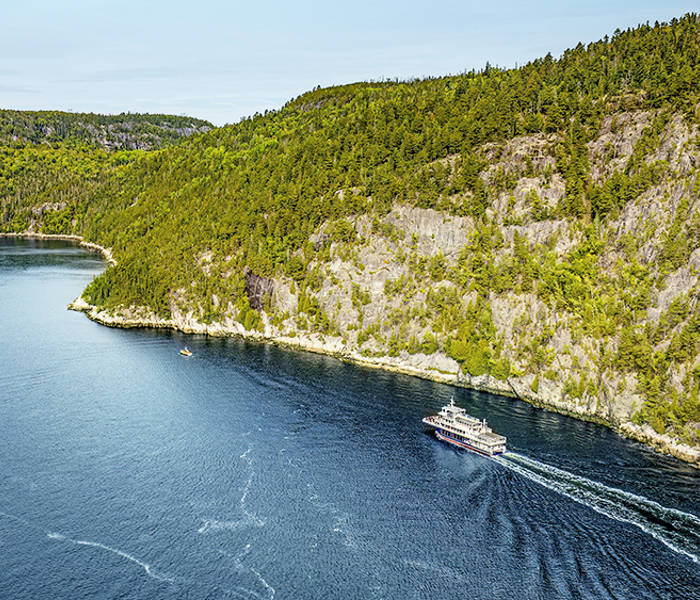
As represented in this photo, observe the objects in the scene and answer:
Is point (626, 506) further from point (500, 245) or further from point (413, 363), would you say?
point (500, 245)

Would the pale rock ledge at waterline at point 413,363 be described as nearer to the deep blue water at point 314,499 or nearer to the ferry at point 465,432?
the deep blue water at point 314,499

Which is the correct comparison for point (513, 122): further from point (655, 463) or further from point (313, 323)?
point (655, 463)

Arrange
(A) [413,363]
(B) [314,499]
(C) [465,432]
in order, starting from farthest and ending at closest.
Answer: (A) [413,363] → (C) [465,432] → (B) [314,499]

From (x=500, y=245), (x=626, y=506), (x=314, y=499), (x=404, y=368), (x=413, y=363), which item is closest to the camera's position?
(x=626, y=506)

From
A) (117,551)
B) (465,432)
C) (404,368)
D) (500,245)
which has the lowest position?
(117,551)

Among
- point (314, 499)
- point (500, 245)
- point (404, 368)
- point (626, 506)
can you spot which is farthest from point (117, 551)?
point (500, 245)

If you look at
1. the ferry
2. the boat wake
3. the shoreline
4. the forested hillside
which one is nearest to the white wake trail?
the ferry

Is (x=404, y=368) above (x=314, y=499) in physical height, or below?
above
